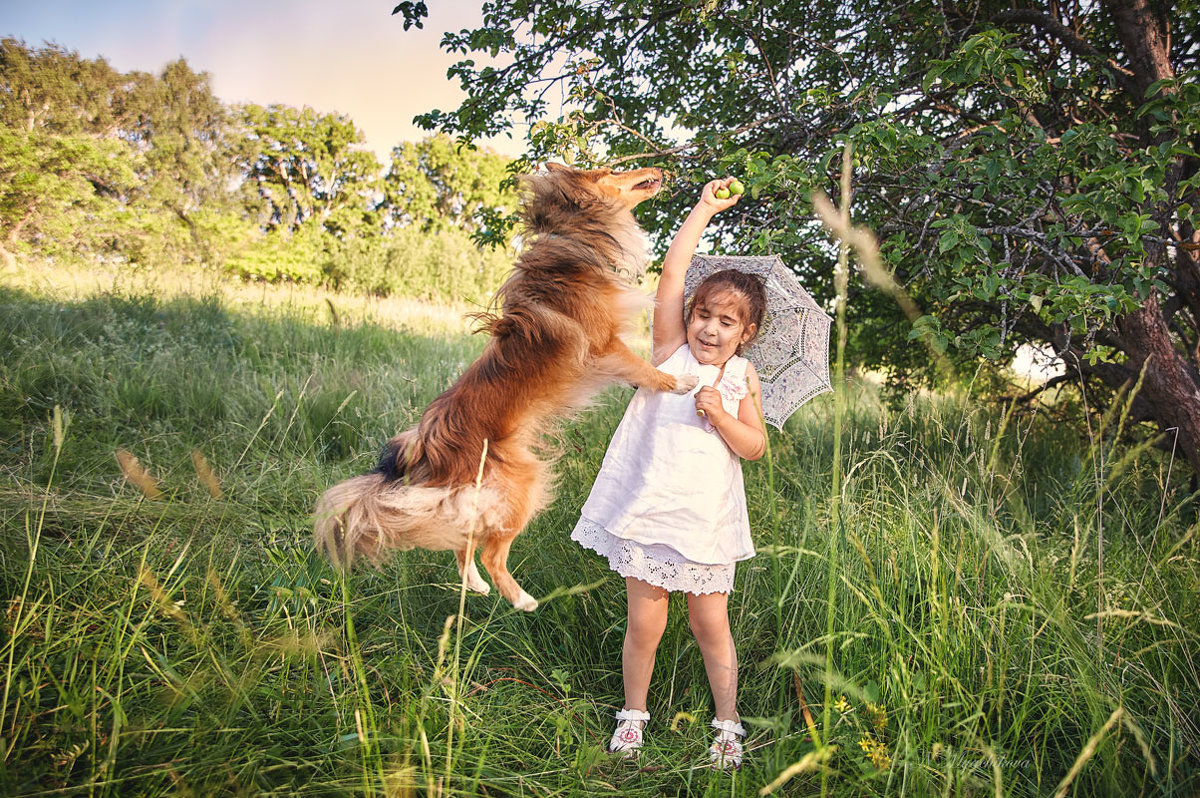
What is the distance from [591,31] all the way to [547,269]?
2179 millimetres

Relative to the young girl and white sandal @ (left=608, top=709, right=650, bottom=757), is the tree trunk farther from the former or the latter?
white sandal @ (left=608, top=709, right=650, bottom=757)

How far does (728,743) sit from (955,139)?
326cm

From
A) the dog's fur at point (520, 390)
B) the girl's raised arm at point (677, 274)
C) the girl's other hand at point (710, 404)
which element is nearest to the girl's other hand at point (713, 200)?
the girl's raised arm at point (677, 274)

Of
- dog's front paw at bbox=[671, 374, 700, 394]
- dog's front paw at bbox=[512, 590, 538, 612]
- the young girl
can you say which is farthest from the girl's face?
dog's front paw at bbox=[512, 590, 538, 612]

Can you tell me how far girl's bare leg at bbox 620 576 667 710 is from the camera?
2.28 m

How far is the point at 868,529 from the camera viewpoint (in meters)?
3.06

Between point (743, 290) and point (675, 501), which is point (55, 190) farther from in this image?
point (675, 501)

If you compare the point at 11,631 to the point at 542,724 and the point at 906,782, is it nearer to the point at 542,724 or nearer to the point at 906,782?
the point at 542,724

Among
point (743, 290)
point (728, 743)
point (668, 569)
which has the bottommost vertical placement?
point (728, 743)

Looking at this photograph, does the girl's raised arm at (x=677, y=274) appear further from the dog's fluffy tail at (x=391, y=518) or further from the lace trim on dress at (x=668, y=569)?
the dog's fluffy tail at (x=391, y=518)

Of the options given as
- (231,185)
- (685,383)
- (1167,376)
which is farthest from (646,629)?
(231,185)

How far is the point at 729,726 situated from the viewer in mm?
2240

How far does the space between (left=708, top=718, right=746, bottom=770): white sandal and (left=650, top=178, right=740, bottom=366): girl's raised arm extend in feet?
4.70

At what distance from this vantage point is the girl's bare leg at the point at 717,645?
227 cm
